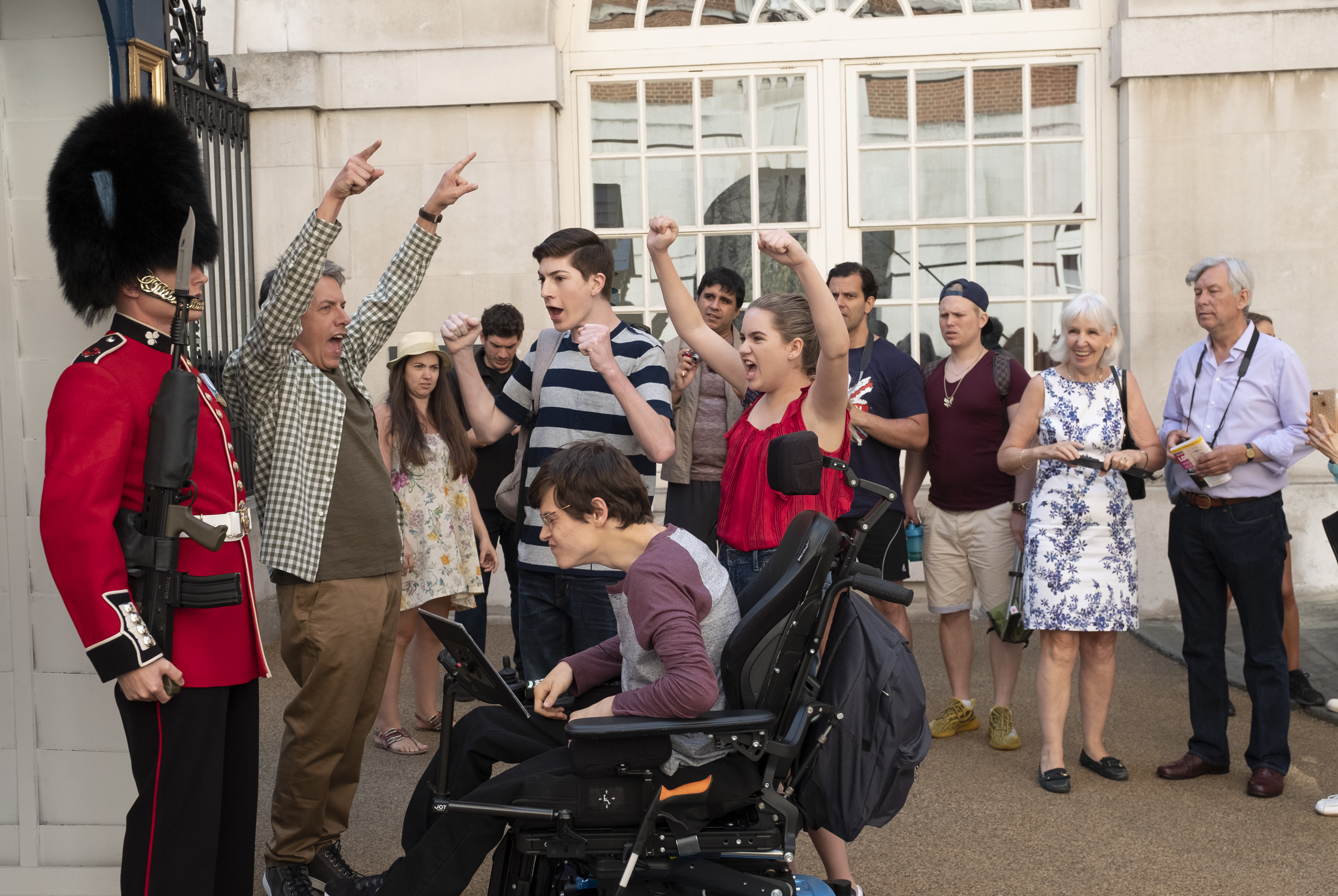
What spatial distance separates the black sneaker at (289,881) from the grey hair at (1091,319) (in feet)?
9.78

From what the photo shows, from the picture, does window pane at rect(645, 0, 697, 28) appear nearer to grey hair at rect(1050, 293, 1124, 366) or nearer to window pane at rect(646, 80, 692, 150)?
window pane at rect(646, 80, 692, 150)

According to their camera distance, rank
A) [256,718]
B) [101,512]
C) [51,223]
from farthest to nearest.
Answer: [256,718]
[51,223]
[101,512]

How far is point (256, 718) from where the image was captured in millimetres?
2828

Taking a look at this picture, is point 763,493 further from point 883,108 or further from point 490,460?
point 883,108

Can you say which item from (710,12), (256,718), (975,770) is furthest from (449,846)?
(710,12)

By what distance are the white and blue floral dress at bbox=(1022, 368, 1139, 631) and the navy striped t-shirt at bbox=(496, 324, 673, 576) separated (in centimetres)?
158

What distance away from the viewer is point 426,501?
4715 mm

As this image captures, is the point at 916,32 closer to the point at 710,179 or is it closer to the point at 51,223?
the point at 710,179

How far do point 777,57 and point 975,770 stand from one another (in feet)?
16.0

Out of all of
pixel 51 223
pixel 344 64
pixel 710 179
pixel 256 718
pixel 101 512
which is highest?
pixel 344 64

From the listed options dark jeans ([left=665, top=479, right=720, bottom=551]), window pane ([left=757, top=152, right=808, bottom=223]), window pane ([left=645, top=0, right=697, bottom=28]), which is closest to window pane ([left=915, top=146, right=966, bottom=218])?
window pane ([left=757, top=152, right=808, bottom=223])

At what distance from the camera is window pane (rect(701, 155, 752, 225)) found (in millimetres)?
7730

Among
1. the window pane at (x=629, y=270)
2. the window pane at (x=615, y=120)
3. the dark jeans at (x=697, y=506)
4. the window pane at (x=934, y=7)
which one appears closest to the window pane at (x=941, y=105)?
the window pane at (x=934, y=7)

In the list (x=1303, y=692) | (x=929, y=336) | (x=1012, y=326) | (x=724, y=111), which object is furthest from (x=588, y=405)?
(x=1012, y=326)
